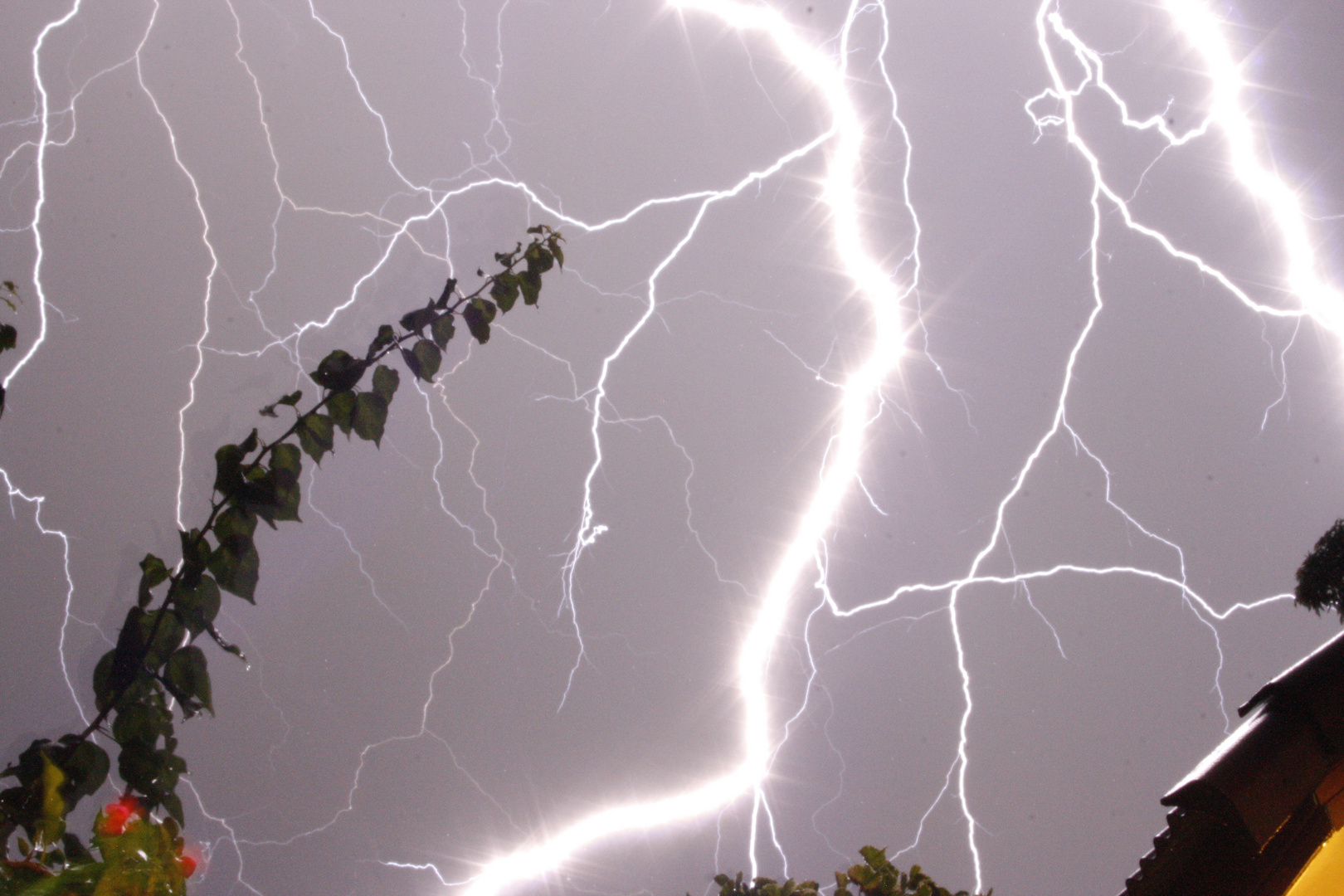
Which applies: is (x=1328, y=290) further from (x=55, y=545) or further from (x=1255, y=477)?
(x=55, y=545)

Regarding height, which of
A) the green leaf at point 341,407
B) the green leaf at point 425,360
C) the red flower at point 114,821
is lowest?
the red flower at point 114,821

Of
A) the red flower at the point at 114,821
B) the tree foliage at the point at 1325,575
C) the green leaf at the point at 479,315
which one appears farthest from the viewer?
the tree foliage at the point at 1325,575

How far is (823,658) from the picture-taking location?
1.97m

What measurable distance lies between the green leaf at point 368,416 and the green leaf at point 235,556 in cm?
11

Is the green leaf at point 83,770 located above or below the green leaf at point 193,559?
below

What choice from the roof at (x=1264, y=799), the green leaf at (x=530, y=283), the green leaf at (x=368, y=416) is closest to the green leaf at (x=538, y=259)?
the green leaf at (x=530, y=283)

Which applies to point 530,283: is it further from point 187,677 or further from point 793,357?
point 793,357

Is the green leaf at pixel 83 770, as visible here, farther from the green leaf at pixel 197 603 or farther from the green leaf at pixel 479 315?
the green leaf at pixel 479 315

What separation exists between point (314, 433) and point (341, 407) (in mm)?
29

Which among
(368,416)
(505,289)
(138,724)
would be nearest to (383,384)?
(368,416)

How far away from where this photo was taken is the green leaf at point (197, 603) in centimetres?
51

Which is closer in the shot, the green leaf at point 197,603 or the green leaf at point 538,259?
the green leaf at point 197,603

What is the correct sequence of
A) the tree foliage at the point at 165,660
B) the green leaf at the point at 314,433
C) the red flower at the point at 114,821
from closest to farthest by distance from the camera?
the red flower at the point at 114,821
the tree foliage at the point at 165,660
the green leaf at the point at 314,433

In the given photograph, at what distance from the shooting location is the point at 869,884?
116 centimetres
